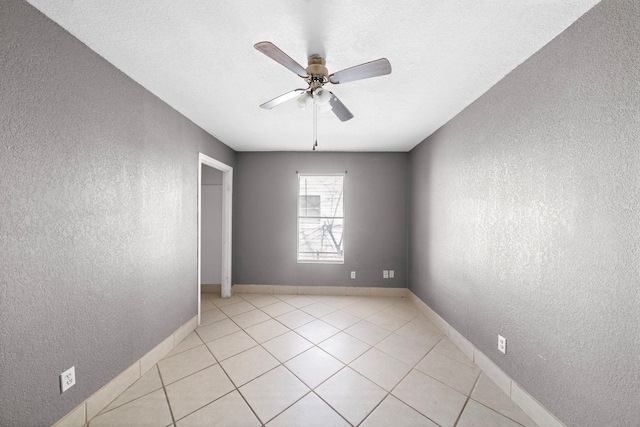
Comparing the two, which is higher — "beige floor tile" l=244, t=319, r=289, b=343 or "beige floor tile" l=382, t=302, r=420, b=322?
"beige floor tile" l=244, t=319, r=289, b=343

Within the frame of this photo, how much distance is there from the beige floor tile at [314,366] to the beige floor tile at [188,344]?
106 cm

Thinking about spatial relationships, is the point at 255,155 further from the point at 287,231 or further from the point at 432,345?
the point at 432,345

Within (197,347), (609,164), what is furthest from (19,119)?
(609,164)

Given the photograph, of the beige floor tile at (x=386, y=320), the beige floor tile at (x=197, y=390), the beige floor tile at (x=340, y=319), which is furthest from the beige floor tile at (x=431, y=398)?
the beige floor tile at (x=197, y=390)

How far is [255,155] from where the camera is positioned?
398cm

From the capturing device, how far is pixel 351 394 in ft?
5.60

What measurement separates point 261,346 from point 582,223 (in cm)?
264

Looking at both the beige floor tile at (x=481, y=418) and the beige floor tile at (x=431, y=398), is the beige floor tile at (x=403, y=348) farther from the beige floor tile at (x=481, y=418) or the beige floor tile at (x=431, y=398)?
the beige floor tile at (x=481, y=418)

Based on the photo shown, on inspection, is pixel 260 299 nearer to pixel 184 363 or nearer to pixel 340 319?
pixel 340 319

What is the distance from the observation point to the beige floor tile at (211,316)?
2.91 m

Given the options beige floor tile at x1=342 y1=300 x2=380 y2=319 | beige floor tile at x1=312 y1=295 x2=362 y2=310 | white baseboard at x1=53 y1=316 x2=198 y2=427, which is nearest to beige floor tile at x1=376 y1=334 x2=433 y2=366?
beige floor tile at x1=342 y1=300 x2=380 y2=319

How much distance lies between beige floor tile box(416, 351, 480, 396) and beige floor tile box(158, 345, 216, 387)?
1920 mm

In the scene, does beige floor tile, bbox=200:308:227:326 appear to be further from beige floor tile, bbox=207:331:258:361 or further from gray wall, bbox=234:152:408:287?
gray wall, bbox=234:152:408:287

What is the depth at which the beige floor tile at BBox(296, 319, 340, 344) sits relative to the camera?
2.50 meters
